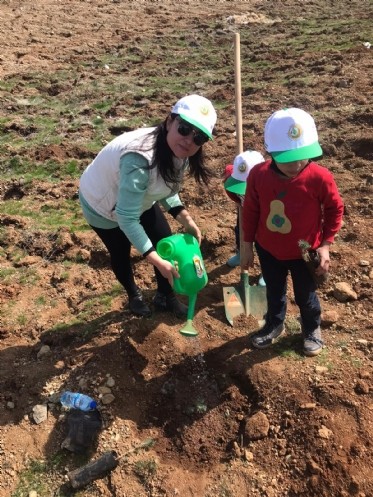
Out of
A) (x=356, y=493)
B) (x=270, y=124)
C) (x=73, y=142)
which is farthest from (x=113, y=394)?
(x=73, y=142)

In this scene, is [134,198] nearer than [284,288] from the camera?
Yes

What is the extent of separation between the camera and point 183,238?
2.78 meters

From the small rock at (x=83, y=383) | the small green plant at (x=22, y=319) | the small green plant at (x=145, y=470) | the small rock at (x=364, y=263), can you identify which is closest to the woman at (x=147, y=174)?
the small rock at (x=83, y=383)

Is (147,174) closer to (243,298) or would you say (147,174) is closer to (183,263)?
(183,263)

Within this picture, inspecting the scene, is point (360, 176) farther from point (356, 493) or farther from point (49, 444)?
point (49, 444)

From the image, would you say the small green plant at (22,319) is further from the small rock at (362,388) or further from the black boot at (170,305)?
the small rock at (362,388)

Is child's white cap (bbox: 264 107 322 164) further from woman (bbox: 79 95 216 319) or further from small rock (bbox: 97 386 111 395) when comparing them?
small rock (bbox: 97 386 111 395)

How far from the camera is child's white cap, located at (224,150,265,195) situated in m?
3.41

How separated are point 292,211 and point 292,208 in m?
0.02

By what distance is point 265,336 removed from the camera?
3.12 meters

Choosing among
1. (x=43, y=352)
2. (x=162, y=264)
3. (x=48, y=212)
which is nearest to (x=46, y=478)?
(x=43, y=352)

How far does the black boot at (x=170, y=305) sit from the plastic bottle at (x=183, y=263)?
76 cm

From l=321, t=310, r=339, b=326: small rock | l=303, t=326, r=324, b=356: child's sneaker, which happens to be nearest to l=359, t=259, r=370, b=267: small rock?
l=321, t=310, r=339, b=326: small rock

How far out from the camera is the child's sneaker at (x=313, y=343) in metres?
3.00
